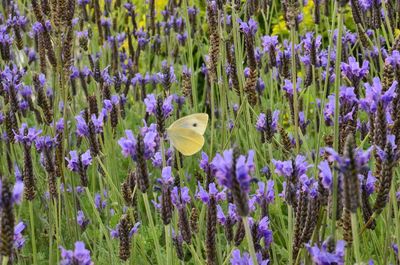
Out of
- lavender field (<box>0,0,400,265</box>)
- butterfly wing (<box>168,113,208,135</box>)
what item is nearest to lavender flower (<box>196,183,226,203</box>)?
lavender field (<box>0,0,400,265</box>)

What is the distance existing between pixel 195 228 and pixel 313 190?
1.31 ft

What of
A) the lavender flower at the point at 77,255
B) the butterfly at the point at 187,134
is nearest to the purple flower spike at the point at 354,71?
the butterfly at the point at 187,134

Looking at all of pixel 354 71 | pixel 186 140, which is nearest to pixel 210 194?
pixel 186 140

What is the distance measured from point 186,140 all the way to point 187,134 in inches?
0.7

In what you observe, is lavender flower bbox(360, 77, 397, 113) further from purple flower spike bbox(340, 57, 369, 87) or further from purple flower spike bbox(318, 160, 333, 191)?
purple flower spike bbox(340, 57, 369, 87)

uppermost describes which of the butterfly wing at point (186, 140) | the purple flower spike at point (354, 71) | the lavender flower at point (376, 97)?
the lavender flower at point (376, 97)

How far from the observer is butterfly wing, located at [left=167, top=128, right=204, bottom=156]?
5.39 feet

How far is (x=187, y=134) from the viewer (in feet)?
5.41

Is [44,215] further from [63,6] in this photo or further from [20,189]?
[20,189]

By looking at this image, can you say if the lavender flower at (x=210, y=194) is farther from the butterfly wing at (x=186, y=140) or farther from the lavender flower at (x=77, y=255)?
the lavender flower at (x=77, y=255)

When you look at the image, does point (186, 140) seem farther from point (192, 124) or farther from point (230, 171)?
point (230, 171)

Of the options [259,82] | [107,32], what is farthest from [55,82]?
[107,32]

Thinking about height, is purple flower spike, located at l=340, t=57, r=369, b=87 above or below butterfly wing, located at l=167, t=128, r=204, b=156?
above

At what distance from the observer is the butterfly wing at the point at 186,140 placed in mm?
1644
